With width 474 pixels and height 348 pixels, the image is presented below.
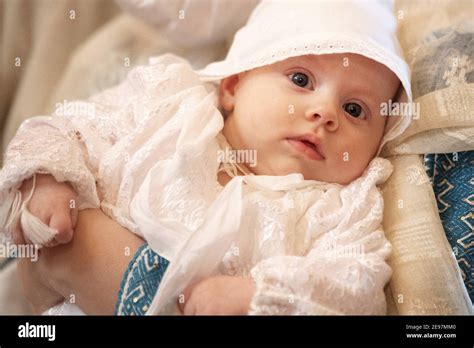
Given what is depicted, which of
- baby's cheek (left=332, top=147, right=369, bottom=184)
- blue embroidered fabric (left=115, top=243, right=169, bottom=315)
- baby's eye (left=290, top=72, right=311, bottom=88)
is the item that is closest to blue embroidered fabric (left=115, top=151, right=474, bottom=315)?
blue embroidered fabric (left=115, top=243, right=169, bottom=315)

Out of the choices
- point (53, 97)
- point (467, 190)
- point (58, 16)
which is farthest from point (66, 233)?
point (58, 16)

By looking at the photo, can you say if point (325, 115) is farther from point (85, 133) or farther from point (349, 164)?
point (85, 133)

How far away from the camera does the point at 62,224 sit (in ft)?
2.75

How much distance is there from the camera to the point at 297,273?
0.76m

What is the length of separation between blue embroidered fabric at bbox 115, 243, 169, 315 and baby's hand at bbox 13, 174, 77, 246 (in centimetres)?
11

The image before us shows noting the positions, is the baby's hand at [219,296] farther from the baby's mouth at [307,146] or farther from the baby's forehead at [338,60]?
the baby's forehead at [338,60]

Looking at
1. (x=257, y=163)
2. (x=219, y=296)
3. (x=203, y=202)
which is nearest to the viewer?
(x=219, y=296)

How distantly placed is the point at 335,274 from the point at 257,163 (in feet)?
0.83

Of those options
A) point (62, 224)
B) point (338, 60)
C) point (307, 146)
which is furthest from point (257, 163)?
point (62, 224)

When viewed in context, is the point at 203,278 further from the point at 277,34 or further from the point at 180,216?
the point at 277,34

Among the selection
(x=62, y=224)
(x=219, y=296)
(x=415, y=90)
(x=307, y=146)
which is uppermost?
→ (x=415, y=90)

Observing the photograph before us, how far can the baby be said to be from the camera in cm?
80

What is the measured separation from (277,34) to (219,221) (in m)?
0.37

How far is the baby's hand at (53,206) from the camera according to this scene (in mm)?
837
